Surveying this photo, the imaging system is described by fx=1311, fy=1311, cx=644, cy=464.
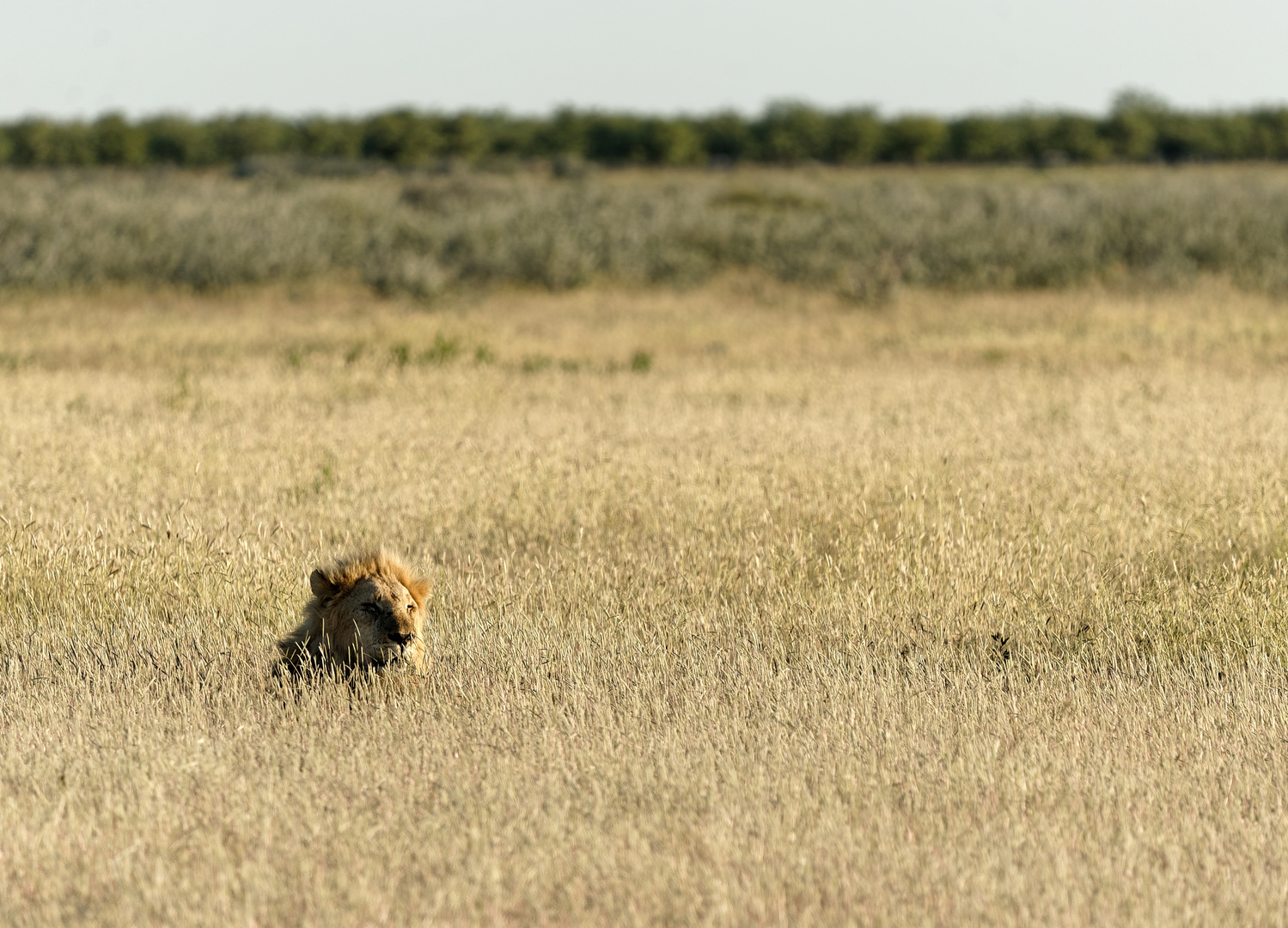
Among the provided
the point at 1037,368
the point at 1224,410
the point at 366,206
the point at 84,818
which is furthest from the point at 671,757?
the point at 366,206

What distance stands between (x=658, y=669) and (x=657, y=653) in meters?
0.15

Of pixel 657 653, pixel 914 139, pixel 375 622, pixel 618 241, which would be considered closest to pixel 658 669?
pixel 657 653

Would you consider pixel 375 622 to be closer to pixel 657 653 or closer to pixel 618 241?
pixel 657 653

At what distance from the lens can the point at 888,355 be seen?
56.6ft

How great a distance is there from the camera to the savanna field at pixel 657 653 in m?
3.38

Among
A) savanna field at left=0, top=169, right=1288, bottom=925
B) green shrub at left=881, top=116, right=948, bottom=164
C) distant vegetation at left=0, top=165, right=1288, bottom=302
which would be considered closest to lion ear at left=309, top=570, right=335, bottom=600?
savanna field at left=0, top=169, right=1288, bottom=925

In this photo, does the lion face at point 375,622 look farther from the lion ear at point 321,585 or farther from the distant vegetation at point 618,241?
the distant vegetation at point 618,241

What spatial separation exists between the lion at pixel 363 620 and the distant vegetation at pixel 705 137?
70870mm

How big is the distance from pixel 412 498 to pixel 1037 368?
32.5ft

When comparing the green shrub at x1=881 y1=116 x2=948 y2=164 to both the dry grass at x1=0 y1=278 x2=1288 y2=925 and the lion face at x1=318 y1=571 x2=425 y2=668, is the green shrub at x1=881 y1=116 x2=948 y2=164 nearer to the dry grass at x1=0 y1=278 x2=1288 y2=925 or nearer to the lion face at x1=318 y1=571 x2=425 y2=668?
the dry grass at x1=0 y1=278 x2=1288 y2=925

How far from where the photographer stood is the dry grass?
3.36m

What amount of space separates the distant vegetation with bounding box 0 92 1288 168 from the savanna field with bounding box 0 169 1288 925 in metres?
65.6

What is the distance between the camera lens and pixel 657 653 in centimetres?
539

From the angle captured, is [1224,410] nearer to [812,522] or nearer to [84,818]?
[812,522]
